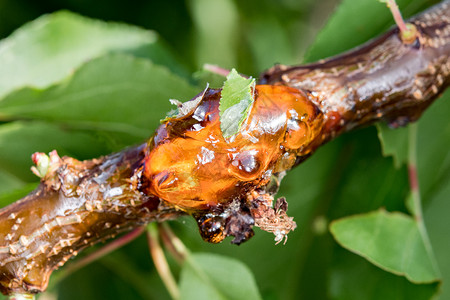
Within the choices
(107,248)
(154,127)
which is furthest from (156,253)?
(154,127)

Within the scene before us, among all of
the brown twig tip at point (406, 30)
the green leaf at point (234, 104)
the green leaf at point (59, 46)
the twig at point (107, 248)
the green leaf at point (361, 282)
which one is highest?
the green leaf at point (59, 46)

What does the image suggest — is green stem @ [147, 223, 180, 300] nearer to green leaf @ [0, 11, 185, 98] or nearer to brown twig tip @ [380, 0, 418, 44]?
green leaf @ [0, 11, 185, 98]

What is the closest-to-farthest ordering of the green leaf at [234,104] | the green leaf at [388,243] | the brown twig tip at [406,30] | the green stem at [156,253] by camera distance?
the green leaf at [234,104], the brown twig tip at [406,30], the green leaf at [388,243], the green stem at [156,253]

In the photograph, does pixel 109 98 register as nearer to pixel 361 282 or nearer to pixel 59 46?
pixel 59 46

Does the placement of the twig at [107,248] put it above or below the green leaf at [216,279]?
above

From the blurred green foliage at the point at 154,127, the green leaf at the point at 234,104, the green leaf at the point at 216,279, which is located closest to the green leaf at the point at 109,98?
the blurred green foliage at the point at 154,127

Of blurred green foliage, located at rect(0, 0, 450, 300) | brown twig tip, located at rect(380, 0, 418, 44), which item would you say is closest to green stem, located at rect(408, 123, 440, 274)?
blurred green foliage, located at rect(0, 0, 450, 300)

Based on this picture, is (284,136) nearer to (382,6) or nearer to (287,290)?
(382,6)

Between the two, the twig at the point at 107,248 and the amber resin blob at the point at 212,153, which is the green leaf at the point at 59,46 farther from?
the amber resin blob at the point at 212,153
